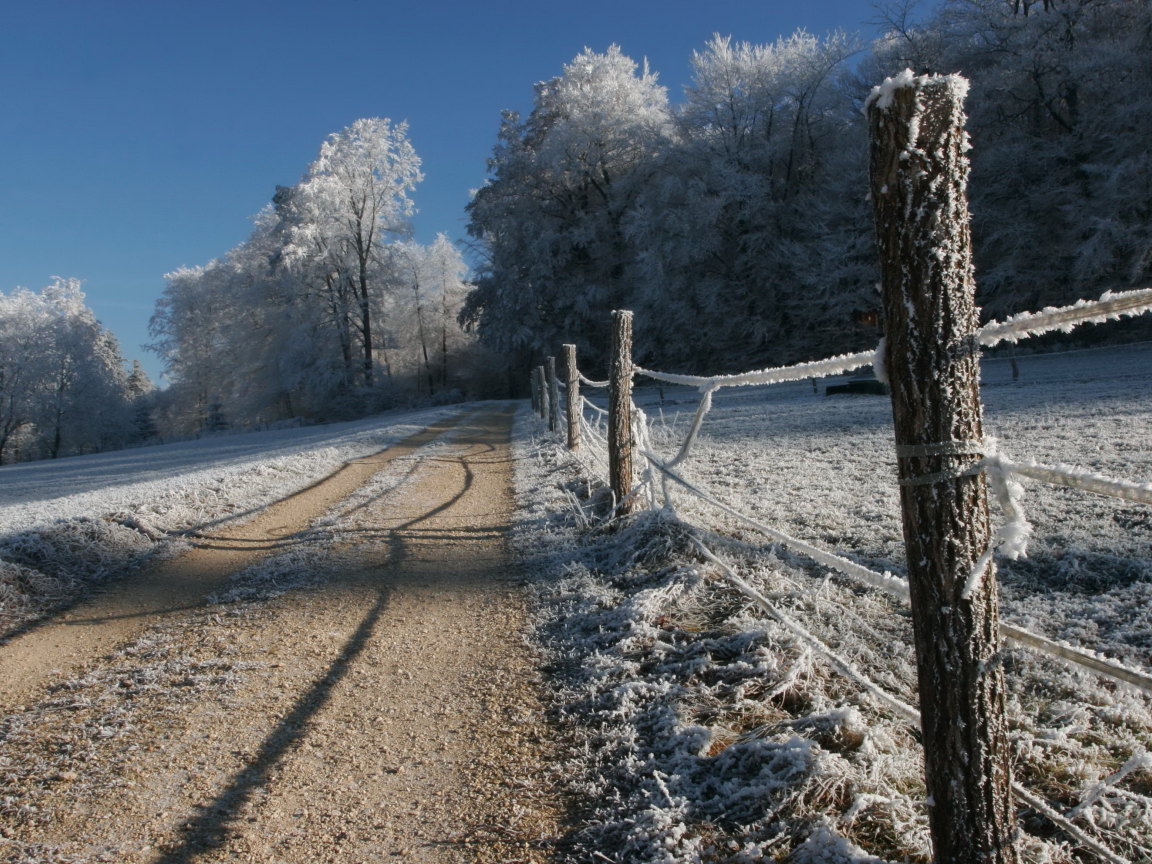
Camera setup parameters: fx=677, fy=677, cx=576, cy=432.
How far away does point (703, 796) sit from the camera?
2.28m

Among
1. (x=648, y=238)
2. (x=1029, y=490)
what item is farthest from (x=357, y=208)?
(x=1029, y=490)

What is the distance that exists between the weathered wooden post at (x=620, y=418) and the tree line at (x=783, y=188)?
1739 cm

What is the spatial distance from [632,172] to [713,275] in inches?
298

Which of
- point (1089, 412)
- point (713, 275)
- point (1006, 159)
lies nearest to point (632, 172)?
point (713, 275)

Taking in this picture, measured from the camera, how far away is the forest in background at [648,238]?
72.0ft

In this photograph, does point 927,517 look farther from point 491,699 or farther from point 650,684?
point 491,699

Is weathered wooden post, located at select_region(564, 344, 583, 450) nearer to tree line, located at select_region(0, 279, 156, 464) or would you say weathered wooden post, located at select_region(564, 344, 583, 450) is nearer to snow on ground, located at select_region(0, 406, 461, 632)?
snow on ground, located at select_region(0, 406, 461, 632)

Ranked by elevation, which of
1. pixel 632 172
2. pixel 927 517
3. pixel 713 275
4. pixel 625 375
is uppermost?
pixel 632 172

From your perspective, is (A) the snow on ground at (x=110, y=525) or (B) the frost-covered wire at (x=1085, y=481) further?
(A) the snow on ground at (x=110, y=525)

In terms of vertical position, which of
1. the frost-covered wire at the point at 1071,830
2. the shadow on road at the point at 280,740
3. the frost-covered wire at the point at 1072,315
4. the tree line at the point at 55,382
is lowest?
the shadow on road at the point at 280,740

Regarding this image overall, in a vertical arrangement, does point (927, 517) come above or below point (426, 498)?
above

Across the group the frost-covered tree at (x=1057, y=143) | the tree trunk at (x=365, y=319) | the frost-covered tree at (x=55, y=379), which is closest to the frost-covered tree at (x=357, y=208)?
the tree trunk at (x=365, y=319)

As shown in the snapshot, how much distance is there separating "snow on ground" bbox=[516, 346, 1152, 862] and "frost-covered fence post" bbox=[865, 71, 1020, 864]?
41cm

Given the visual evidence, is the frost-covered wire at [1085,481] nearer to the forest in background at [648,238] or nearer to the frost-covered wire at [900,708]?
the frost-covered wire at [900,708]
